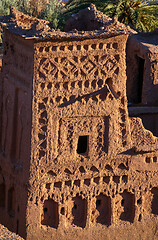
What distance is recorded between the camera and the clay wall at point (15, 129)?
16672 mm

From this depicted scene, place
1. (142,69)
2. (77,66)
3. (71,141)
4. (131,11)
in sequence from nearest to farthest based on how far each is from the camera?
(77,66), (71,141), (142,69), (131,11)

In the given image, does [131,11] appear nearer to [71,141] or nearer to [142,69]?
Result: [142,69]

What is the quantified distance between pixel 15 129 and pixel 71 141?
5.03ft

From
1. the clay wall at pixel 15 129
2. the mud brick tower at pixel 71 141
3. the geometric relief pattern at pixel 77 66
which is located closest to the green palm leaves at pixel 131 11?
the mud brick tower at pixel 71 141

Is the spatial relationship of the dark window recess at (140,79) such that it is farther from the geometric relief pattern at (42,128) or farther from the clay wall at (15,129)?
the geometric relief pattern at (42,128)

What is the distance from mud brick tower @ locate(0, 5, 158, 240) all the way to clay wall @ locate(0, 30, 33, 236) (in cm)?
2

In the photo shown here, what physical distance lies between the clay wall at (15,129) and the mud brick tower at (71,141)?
23mm

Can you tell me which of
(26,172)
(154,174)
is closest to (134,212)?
(154,174)

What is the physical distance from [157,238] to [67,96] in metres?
4.63

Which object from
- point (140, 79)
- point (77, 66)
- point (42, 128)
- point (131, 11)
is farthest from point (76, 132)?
point (131, 11)

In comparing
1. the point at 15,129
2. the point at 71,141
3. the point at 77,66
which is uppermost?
the point at 77,66

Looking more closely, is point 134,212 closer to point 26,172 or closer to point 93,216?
point 93,216

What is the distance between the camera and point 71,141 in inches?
660

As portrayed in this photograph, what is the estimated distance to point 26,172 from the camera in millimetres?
16797
